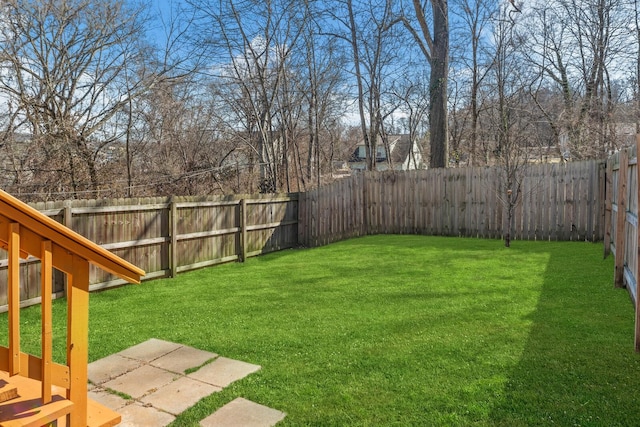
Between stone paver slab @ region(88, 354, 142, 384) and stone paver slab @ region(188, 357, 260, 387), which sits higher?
stone paver slab @ region(188, 357, 260, 387)

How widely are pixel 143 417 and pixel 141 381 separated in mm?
483

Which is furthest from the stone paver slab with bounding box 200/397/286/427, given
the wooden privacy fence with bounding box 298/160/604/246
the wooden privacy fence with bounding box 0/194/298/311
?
the wooden privacy fence with bounding box 298/160/604/246

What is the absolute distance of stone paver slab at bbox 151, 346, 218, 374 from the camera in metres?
2.89

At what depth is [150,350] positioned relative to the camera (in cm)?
322

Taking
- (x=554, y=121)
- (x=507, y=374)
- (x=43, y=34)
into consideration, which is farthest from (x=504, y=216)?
(x=43, y=34)

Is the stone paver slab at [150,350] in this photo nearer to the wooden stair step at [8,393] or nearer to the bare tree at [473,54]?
the wooden stair step at [8,393]

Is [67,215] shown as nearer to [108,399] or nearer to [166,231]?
[166,231]

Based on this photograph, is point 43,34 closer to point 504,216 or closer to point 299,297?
point 299,297

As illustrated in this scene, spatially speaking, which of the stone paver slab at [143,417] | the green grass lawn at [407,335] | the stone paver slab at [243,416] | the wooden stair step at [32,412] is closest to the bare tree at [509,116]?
the green grass lawn at [407,335]

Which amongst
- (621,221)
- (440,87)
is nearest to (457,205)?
(440,87)

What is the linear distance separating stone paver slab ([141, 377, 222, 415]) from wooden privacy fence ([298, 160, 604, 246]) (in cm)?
611

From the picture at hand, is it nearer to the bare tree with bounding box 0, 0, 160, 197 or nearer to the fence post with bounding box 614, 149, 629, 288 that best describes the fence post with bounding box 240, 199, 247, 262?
the bare tree with bounding box 0, 0, 160, 197

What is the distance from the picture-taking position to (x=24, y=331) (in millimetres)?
3674

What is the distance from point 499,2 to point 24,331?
13.3 meters
